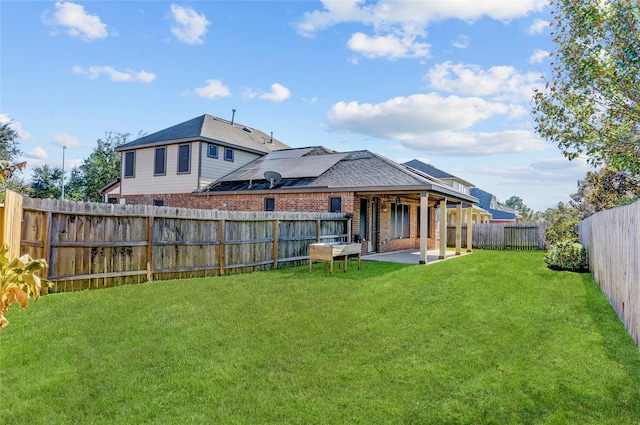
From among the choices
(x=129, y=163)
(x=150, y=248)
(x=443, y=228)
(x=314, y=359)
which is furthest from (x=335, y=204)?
(x=129, y=163)

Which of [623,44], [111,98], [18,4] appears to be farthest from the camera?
[111,98]

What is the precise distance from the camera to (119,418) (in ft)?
10.8

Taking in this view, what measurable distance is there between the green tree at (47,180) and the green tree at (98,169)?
168cm

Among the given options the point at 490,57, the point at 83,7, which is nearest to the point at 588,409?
the point at 490,57

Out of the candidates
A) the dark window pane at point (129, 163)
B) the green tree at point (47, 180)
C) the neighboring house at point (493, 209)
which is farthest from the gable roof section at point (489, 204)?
the green tree at point (47, 180)

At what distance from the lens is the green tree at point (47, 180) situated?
41.2 meters

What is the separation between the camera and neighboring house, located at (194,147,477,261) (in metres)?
14.6

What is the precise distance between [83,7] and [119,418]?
1017 centimetres

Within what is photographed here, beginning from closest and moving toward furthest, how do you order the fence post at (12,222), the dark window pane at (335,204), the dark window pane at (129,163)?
the fence post at (12,222) → the dark window pane at (335,204) → the dark window pane at (129,163)

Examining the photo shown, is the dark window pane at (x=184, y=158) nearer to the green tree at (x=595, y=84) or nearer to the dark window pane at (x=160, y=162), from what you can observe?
the dark window pane at (x=160, y=162)

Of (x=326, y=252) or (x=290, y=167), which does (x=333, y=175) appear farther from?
(x=326, y=252)

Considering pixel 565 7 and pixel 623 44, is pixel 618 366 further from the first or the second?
pixel 565 7

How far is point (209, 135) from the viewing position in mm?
20250

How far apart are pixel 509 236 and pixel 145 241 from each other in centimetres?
1999
